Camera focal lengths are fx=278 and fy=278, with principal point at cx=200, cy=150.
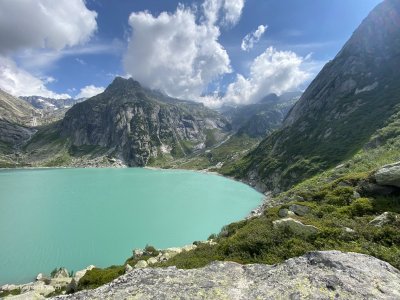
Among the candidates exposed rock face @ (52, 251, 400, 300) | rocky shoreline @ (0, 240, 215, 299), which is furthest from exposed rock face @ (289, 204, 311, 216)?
exposed rock face @ (52, 251, 400, 300)

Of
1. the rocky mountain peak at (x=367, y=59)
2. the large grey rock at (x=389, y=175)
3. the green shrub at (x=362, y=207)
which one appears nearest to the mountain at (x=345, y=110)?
the rocky mountain peak at (x=367, y=59)

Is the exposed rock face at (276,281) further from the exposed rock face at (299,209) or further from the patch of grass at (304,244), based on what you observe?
the exposed rock face at (299,209)

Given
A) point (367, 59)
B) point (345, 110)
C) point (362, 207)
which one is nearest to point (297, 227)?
point (362, 207)

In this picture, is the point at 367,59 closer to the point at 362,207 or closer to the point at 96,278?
the point at 362,207

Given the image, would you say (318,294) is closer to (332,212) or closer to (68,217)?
(332,212)

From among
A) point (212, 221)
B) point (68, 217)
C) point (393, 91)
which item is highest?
point (393, 91)

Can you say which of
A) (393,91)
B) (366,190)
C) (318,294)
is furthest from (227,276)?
(393,91)
